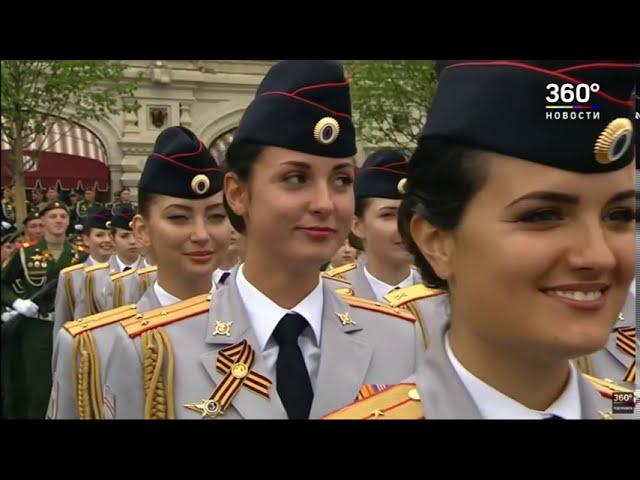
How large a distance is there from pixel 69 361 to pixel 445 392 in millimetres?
1531

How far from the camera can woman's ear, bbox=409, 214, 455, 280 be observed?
145cm

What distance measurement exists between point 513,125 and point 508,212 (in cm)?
17

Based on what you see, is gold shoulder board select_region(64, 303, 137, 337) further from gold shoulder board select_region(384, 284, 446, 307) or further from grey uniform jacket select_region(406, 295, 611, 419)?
grey uniform jacket select_region(406, 295, 611, 419)

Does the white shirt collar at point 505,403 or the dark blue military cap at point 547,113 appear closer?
the dark blue military cap at point 547,113

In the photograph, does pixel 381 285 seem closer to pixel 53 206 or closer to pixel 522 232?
pixel 53 206

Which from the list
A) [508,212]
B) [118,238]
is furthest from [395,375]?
[118,238]

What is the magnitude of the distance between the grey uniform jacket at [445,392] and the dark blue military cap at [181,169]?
1238mm

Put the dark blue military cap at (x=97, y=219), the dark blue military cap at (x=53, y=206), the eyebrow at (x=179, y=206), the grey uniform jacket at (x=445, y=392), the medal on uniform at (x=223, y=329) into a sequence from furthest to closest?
the dark blue military cap at (x=97, y=219) < the eyebrow at (x=179, y=206) < the dark blue military cap at (x=53, y=206) < the medal on uniform at (x=223, y=329) < the grey uniform jacket at (x=445, y=392)

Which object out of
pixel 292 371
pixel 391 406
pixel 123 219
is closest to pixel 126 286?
pixel 123 219

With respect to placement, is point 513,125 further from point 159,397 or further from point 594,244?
point 159,397

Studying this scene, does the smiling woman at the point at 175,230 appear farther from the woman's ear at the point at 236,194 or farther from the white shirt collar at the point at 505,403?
Answer: the white shirt collar at the point at 505,403

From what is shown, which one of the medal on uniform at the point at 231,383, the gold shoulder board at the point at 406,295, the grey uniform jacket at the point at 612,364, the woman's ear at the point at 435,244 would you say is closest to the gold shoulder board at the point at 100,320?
the medal on uniform at the point at 231,383

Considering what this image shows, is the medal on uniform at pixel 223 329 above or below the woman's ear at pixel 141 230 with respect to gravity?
below

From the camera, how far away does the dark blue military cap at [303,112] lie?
6.40ft
